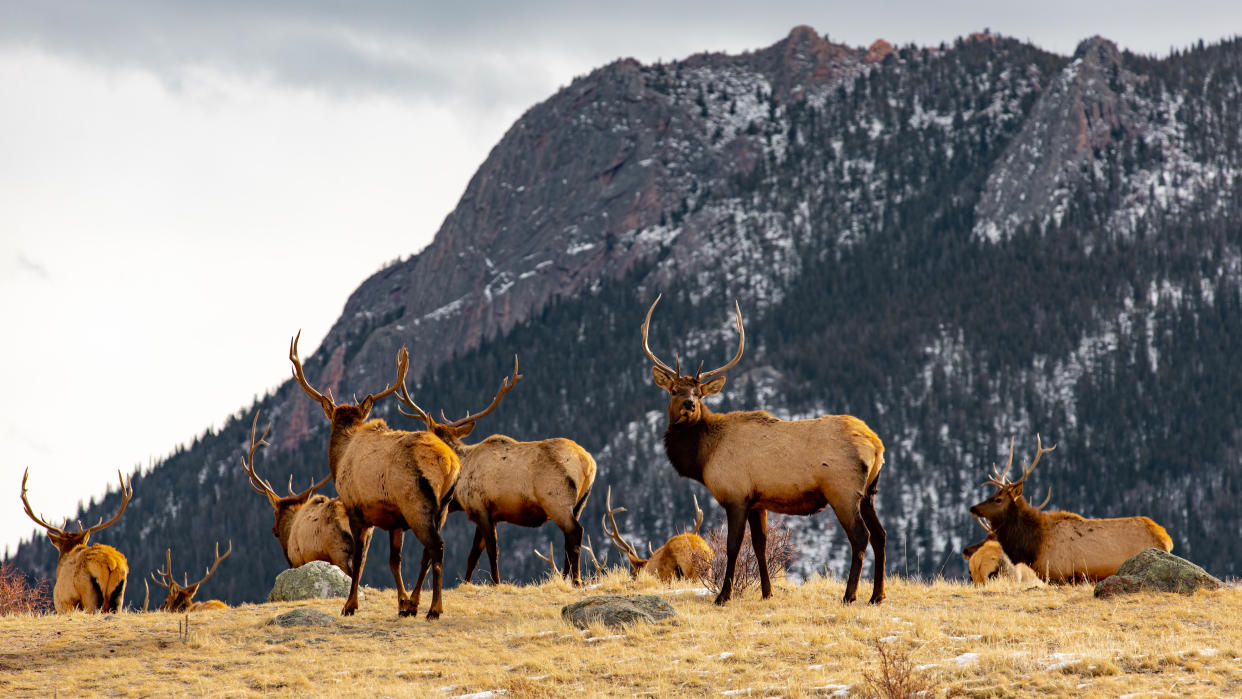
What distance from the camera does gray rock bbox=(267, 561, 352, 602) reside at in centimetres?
1706

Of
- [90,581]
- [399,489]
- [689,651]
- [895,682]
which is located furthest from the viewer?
[90,581]

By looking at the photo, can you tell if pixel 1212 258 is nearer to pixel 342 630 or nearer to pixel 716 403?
pixel 716 403

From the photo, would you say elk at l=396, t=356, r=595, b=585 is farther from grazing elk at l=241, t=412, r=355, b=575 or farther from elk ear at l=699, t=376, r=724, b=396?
elk ear at l=699, t=376, r=724, b=396

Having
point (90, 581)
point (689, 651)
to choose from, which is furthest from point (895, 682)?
point (90, 581)

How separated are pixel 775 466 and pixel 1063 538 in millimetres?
6868

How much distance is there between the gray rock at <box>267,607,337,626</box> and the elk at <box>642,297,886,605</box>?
4.24 metres

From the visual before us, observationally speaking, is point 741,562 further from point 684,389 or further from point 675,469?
A: point 684,389

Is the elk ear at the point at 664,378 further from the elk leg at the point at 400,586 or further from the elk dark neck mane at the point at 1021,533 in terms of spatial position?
the elk dark neck mane at the point at 1021,533

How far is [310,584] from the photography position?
675 inches

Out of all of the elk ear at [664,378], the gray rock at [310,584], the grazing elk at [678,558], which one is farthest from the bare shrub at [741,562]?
the gray rock at [310,584]

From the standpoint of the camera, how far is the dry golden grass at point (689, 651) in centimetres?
1041

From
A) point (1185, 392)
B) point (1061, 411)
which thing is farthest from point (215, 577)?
point (1185, 392)

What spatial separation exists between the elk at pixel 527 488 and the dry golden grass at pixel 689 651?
2.53 meters

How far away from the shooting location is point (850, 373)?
568 ft
